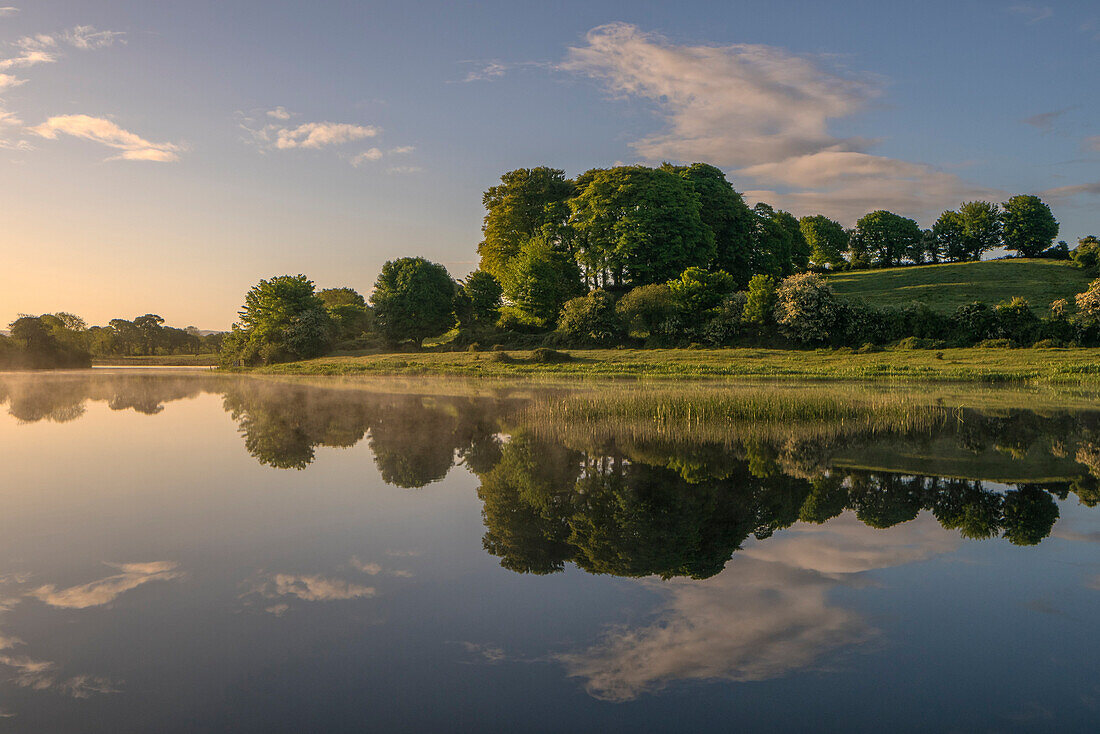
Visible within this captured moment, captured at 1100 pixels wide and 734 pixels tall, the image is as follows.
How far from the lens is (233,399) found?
29.1 meters

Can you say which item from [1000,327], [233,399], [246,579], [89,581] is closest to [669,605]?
[246,579]

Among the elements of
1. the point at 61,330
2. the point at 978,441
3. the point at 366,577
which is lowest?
the point at 978,441

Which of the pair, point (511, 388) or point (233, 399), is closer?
point (233, 399)

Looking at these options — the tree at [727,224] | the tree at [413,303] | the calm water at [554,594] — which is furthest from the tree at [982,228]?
the calm water at [554,594]

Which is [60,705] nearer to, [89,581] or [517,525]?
[89,581]

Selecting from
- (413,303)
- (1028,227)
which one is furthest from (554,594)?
(1028,227)

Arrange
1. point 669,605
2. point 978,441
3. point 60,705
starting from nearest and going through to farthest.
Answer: point 60,705
point 669,605
point 978,441

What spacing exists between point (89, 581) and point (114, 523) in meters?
2.47

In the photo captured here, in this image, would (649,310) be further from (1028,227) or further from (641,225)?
(1028,227)

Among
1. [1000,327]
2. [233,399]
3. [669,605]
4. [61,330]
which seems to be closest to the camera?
[669,605]

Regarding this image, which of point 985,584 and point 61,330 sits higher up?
point 61,330

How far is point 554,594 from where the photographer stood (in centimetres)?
600

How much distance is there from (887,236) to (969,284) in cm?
3430

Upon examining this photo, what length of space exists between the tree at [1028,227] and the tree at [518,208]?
68051 mm
